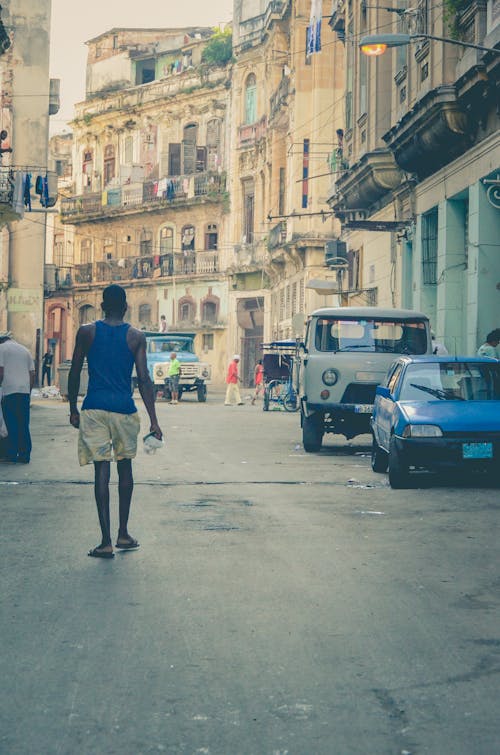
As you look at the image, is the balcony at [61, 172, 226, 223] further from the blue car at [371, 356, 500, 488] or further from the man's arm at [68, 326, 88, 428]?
the man's arm at [68, 326, 88, 428]

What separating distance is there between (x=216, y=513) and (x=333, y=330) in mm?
8659

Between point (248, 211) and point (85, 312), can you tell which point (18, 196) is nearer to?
point (248, 211)

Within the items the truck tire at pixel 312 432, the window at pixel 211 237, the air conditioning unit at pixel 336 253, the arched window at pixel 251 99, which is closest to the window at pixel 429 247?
the air conditioning unit at pixel 336 253

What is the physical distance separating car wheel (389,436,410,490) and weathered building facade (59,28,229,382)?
51.3m

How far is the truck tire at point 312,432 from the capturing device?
61.8 feet

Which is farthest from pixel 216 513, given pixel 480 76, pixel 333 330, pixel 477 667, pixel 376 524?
pixel 480 76

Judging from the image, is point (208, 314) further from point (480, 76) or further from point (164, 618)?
point (164, 618)

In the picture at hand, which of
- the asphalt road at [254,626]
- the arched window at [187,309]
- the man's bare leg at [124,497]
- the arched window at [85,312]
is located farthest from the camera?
the arched window at [85,312]

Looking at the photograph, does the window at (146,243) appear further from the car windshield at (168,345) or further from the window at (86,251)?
the car windshield at (168,345)

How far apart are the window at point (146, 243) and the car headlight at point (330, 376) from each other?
53326 mm

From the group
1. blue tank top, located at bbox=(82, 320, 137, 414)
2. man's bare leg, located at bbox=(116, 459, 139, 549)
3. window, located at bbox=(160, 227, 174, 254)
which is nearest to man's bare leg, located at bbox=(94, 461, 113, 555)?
man's bare leg, located at bbox=(116, 459, 139, 549)

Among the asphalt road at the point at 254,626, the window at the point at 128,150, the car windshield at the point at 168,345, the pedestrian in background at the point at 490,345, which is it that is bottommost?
the asphalt road at the point at 254,626

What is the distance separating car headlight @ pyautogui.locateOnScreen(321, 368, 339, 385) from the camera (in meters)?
18.6

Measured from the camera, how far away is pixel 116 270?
73062 mm
